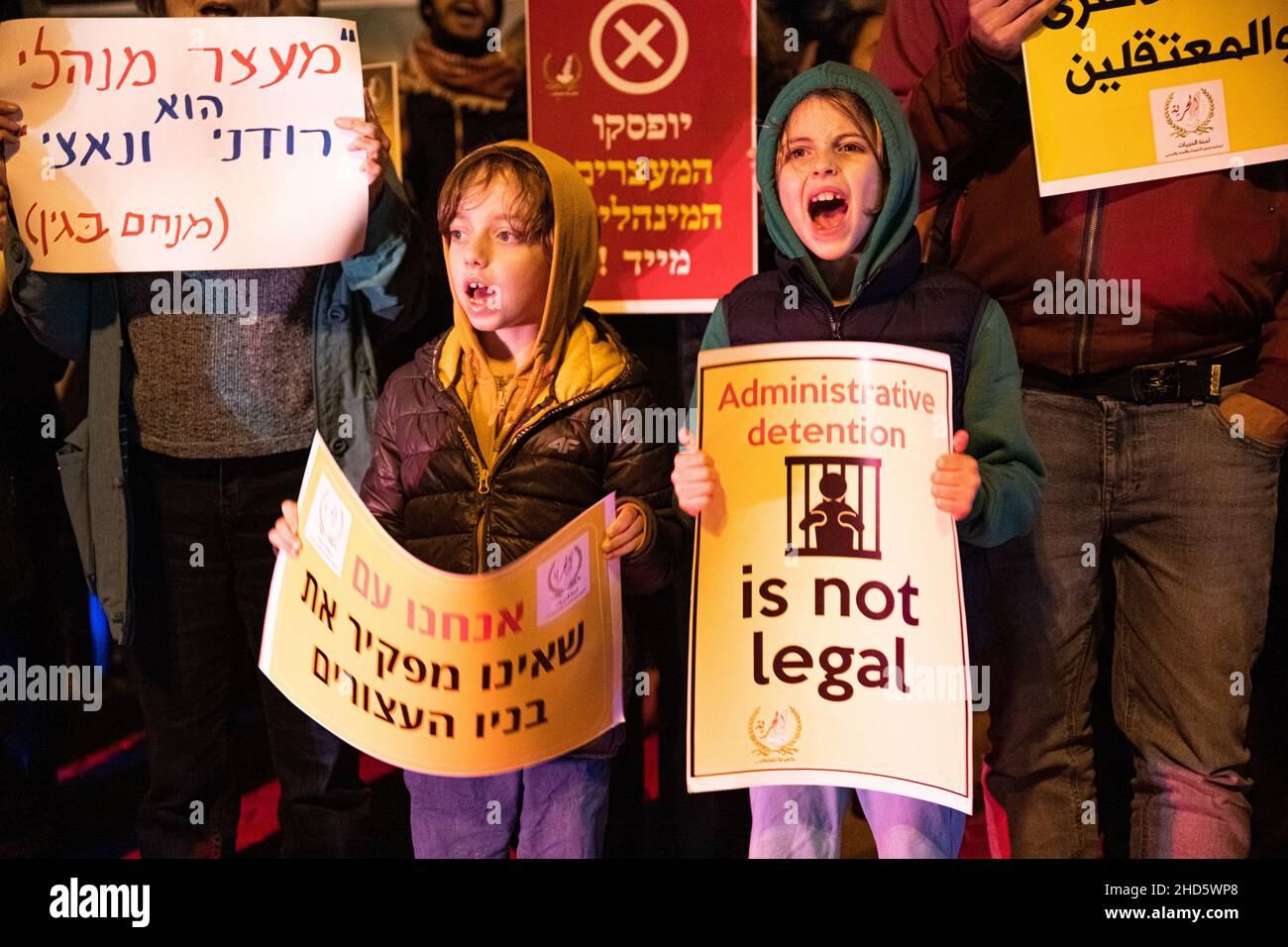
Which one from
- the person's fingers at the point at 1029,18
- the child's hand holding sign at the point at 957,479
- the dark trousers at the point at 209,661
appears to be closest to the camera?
the child's hand holding sign at the point at 957,479

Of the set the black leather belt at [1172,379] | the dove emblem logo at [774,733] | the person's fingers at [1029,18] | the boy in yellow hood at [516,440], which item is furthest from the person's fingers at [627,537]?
the person's fingers at [1029,18]

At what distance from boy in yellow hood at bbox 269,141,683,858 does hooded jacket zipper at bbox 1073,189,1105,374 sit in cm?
82

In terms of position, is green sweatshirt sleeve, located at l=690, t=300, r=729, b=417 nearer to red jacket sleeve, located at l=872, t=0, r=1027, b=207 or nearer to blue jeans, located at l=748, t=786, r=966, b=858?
red jacket sleeve, located at l=872, t=0, r=1027, b=207

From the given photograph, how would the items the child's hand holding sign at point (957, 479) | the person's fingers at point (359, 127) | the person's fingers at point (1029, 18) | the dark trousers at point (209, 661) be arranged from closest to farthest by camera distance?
1. the child's hand holding sign at point (957, 479)
2. the person's fingers at point (1029, 18)
3. the person's fingers at point (359, 127)
4. the dark trousers at point (209, 661)

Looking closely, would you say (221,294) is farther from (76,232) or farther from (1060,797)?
(1060,797)

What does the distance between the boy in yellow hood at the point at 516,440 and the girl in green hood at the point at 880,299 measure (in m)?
0.17

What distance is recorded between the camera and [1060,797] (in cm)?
261

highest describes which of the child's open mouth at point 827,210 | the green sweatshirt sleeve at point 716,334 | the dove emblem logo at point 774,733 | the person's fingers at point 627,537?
the child's open mouth at point 827,210

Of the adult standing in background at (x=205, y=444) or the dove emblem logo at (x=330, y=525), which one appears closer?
the dove emblem logo at (x=330, y=525)

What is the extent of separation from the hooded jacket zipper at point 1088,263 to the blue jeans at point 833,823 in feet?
2.94

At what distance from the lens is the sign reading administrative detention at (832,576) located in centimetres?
244

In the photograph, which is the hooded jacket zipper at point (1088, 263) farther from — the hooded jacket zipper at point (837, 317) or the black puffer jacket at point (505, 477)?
the black puffer jacket at point (505, 477)

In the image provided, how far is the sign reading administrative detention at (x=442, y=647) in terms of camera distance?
2531mm

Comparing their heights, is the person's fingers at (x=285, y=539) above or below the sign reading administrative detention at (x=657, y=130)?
below
